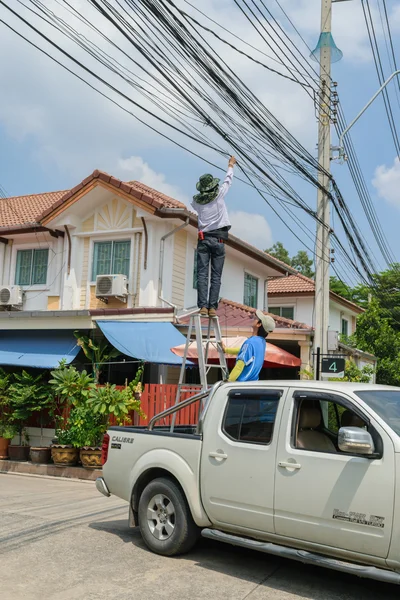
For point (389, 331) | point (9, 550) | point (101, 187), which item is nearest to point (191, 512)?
point (9, 550)

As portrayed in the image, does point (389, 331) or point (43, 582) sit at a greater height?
point (389, 331)

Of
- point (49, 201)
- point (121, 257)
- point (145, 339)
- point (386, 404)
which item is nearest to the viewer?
point (386, 404)

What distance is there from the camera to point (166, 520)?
245 inches

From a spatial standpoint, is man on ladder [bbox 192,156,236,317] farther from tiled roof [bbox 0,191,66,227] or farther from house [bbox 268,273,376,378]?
house [bbox 268,273,376,378]

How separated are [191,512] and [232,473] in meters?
0.63

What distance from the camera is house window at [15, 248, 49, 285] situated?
1864 centimetres

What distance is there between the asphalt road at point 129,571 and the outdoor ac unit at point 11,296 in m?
11.3

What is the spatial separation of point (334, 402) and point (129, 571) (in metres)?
2.33

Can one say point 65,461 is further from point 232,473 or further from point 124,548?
point 232,473

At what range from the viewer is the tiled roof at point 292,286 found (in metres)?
28.4

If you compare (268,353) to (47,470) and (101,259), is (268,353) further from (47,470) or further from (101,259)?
(101,259)

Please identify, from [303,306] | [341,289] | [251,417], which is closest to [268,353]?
[251,417]

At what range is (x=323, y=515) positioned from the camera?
5.04 meters

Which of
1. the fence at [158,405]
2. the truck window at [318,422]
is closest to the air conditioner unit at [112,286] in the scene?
the fence at [158,405]
